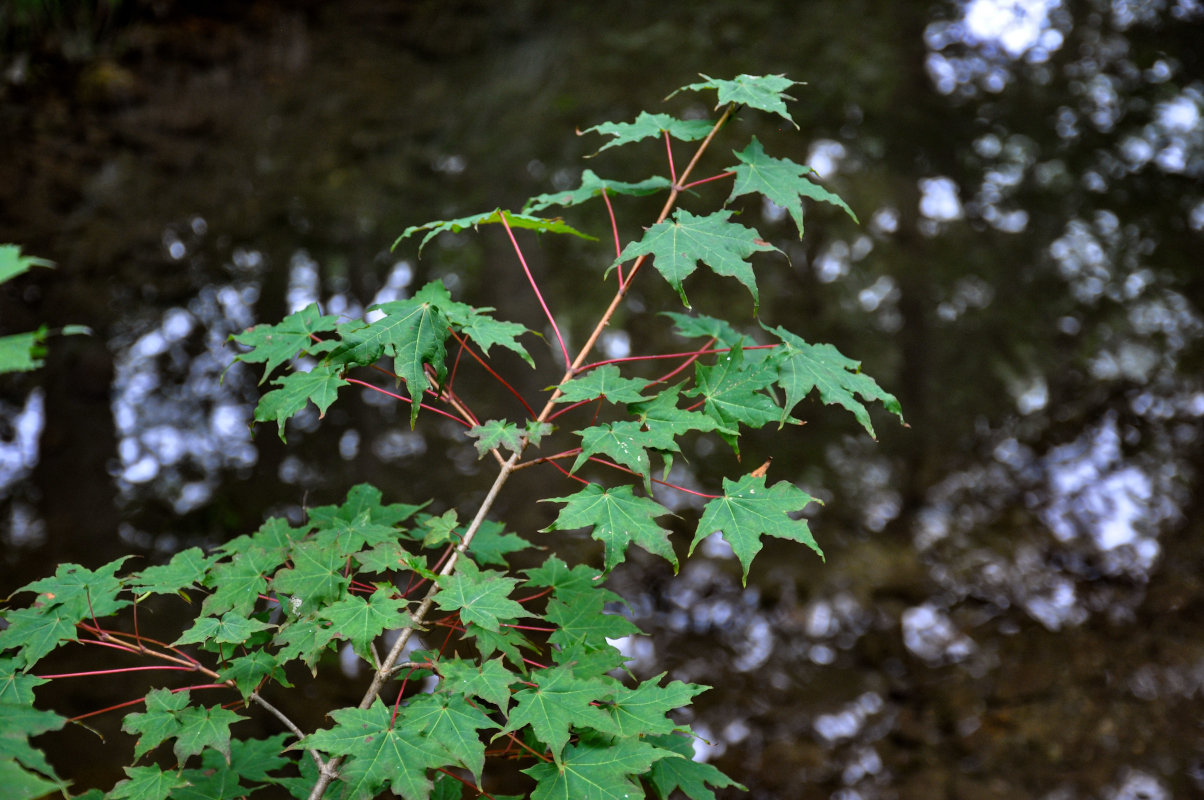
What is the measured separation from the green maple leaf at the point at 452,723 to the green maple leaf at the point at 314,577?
226mm

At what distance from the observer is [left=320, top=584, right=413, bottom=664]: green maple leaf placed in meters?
1.10

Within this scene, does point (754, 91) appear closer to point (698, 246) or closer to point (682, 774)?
point (698, 246)

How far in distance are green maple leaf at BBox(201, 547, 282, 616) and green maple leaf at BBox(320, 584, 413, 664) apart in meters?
0.19

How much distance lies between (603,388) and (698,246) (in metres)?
0.28

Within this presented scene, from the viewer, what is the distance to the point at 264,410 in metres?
1.30

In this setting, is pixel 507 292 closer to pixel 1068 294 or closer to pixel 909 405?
pixel 909 405

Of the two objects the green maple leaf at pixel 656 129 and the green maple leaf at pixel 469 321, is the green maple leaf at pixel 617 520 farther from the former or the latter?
the green maple leaf at pixel 656 129

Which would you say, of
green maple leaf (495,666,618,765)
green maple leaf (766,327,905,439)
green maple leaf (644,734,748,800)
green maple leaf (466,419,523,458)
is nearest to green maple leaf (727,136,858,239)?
green maple leaf (766,327,905,439)

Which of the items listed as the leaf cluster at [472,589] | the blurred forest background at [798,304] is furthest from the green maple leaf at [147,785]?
the blurred forest background at [798,304]

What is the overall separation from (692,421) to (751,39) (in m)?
4.78

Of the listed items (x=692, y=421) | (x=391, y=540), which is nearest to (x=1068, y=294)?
(x=692, y=421)

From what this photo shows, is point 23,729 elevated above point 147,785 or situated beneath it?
elevated above

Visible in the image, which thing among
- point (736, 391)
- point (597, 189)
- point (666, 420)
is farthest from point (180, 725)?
point (597, 189)

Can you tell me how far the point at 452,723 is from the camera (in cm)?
110
